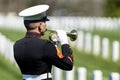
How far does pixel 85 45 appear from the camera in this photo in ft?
71.4

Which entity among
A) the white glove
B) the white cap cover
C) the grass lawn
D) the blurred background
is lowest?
the grass lawn

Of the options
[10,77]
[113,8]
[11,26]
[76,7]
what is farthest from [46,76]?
[76,7]

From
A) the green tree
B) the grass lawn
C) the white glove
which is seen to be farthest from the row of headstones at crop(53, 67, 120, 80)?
the green tree

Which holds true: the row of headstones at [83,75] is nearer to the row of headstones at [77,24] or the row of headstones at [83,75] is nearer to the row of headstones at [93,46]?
the row of headstones at [93,46]

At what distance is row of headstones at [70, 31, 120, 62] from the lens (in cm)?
1897

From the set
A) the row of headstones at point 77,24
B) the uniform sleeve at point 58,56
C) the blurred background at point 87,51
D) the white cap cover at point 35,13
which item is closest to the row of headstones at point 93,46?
the blurred background at point 87,51

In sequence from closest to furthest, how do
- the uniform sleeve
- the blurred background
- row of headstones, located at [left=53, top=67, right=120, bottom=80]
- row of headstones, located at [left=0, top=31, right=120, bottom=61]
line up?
the uniform sleeve, row of headstones, located at [left=53, top=67, right=120, bottom=80], the blurred background, row of headstones, located at [left=0, top=31, right=120, bottom=61]

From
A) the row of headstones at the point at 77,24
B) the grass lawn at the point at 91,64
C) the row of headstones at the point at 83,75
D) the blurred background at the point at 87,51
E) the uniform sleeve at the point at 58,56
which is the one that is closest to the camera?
the uniform sleeve at the point at 58,56

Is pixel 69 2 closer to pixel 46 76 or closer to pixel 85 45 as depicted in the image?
pixel 85 45

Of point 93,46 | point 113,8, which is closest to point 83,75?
point 93,46

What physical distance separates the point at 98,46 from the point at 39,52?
14.0 meters

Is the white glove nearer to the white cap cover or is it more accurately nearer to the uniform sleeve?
the uniform sleeve

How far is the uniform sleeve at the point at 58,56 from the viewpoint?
265 inches

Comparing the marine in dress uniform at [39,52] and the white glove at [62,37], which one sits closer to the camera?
the marine in dress uniform at [39,52]
